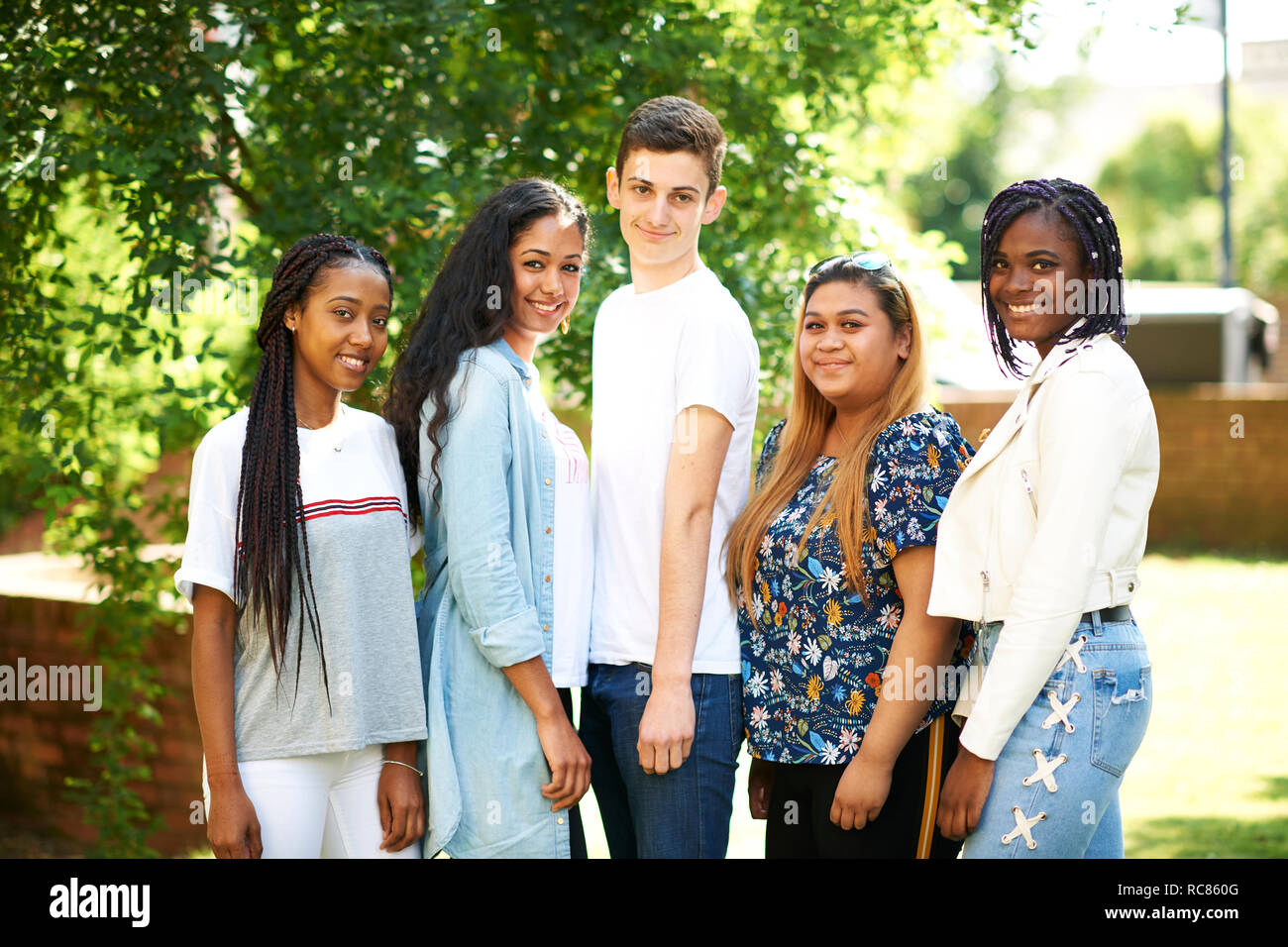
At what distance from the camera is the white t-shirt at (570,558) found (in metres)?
2.89

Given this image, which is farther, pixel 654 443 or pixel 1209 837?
pixel 1209 837

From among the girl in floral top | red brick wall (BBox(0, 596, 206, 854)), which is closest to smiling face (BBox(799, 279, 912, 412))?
the girl in floral top

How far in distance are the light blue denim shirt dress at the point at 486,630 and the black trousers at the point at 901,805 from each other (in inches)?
22.9

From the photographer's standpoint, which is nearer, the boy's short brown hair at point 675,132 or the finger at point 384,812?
the finger at point 384,812

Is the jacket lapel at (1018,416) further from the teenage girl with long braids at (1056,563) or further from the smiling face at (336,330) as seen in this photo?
the smiling face at (336,330)

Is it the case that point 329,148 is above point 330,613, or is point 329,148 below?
above

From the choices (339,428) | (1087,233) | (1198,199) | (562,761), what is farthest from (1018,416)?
(1198,199)

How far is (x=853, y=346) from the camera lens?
9.44 ft

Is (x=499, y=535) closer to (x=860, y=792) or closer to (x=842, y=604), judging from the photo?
(x=842, y=604)

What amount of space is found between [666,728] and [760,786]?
0.48 metres

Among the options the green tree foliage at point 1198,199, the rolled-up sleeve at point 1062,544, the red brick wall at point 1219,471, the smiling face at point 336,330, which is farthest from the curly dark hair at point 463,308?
the green tree foliage at point 1198,199

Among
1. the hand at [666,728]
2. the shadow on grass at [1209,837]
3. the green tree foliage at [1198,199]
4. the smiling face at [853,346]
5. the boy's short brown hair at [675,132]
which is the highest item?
the green tree foliage at [1198,199]

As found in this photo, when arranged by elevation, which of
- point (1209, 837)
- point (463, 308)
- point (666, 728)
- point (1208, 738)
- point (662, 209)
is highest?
point (662, 209)

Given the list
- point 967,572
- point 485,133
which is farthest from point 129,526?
point 967,572
